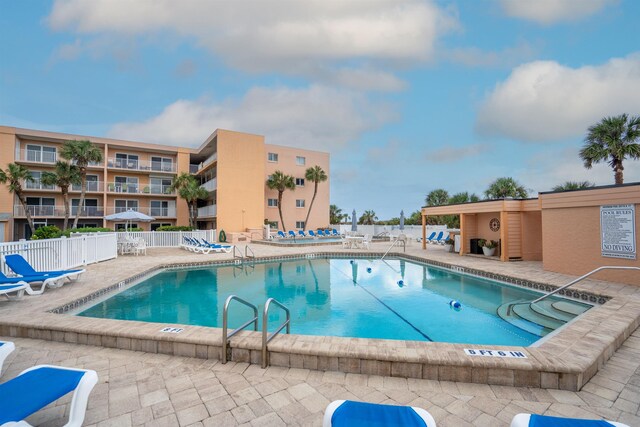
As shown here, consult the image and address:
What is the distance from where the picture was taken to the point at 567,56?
13328 mm

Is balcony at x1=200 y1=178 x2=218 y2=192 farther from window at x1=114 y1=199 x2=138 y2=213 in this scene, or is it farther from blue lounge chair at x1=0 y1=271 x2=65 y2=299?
blue lounge chair at x1=0 y1=271 x2=65 y2=299

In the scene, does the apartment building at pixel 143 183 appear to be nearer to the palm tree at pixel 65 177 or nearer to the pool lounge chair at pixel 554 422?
the palm tree at pixel 65 177

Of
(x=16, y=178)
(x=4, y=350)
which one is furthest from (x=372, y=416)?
(x=16, y=178)

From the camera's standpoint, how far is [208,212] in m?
25.8

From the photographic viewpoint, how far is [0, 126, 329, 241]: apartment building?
2323cm

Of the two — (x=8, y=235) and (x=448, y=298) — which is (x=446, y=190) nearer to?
(x=448, y=298)

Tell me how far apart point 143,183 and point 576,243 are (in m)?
30.7

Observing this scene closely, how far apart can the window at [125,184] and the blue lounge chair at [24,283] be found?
70.6ft

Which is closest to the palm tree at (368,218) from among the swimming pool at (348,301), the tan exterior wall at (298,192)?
the tan exterior wall at (298,192)

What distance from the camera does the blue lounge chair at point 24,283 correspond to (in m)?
5.88

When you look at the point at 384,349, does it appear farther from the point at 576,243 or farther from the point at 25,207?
the point at 25,207

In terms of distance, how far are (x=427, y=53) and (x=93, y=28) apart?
14.2 m

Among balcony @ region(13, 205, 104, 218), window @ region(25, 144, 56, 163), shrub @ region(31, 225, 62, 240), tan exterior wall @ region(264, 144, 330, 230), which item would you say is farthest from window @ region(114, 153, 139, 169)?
shrub @ region(31, 225, 62, 240)

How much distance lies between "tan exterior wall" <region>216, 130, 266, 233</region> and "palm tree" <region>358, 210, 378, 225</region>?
17.2 m
